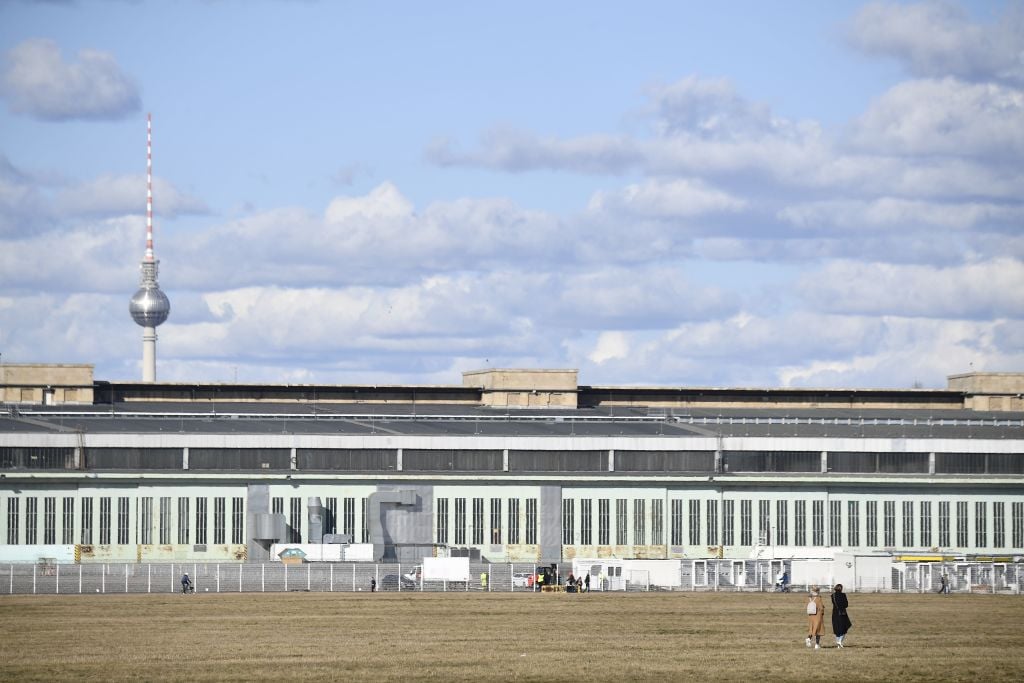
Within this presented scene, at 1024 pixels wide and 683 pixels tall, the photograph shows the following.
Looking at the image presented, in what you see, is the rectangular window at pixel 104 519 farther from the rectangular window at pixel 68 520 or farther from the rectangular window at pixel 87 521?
the rectangular window at pixel 68 520

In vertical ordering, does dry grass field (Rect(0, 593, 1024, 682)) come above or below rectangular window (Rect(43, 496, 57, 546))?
below

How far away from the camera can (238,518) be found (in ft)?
386

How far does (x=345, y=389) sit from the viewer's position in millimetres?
157500

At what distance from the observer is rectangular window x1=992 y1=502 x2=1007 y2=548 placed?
4924 inches

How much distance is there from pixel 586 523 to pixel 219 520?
82.5ft

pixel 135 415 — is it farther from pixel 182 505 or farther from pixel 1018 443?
pixel 1018 443

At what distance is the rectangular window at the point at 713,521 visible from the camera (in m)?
122

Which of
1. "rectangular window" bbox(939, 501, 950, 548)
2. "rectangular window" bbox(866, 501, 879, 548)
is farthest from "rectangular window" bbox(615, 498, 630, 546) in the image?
"rectangular window" bbox(939, 501, 950, 548)

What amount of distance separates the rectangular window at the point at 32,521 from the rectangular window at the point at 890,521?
5820 centimetres

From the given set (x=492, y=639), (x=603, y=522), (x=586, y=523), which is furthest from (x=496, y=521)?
(x=492, y=639)

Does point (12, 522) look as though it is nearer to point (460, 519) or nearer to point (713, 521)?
point (460, 519)

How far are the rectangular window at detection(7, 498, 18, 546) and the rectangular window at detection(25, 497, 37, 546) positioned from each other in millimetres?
696

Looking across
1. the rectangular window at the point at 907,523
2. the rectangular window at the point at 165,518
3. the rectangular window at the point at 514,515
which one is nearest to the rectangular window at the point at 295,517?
the rectangular window at the point at 165,518

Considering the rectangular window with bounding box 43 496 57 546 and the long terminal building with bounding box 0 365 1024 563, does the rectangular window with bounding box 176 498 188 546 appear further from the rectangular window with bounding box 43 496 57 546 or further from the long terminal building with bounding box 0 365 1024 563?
the rectangular window with bounding box 43 496 57 546
